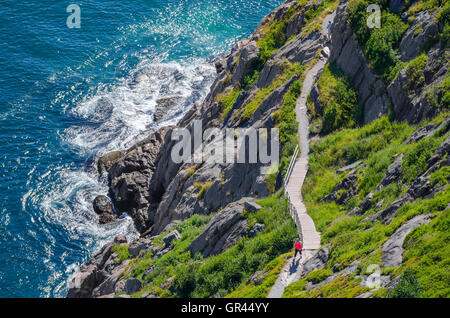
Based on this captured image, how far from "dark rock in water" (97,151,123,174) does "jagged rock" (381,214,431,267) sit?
46949 mm

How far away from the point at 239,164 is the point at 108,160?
1044 inches

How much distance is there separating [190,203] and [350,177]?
19.4 metres

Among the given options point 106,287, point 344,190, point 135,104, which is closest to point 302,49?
point 344,190

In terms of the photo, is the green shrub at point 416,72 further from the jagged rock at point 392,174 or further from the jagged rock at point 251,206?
the jagged rock at point 251,206

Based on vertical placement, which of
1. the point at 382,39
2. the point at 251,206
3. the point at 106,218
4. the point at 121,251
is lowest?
the point at 121,251

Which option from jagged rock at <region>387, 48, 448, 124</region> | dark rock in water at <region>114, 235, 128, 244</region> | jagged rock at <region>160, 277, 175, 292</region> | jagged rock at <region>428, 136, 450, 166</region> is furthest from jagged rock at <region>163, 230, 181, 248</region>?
jagged rock at <region>428, 136, 450, 166</region>

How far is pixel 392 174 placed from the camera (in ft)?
104

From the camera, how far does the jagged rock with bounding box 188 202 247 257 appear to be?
36.9 meters

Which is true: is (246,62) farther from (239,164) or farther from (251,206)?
(251,206)

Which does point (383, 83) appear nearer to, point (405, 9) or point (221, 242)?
point (405, 9)

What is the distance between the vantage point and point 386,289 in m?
22.4

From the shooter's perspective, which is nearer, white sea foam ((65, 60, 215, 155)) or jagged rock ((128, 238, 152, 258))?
jagged rock ((128, 238, 152, 258))

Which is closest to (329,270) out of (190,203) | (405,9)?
(190,203)

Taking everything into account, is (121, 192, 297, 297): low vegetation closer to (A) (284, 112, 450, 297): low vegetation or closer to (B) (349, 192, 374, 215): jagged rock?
(A) (284, 112, 450, 297): low vegetation
